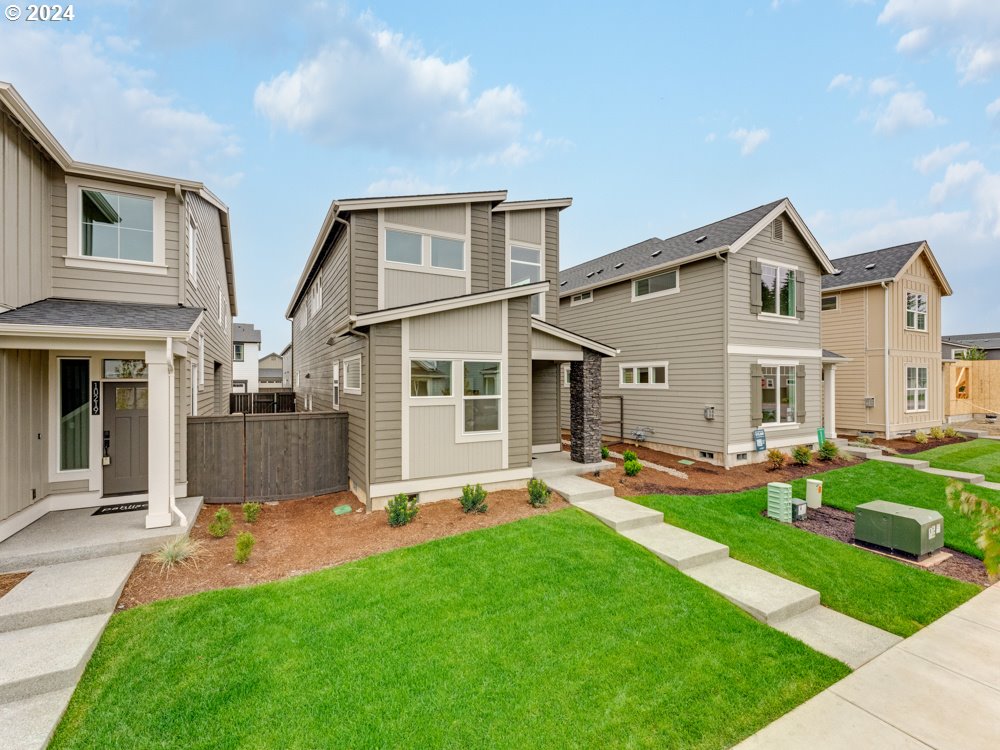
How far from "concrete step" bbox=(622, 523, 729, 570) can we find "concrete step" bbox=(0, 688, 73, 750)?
632 centimetres

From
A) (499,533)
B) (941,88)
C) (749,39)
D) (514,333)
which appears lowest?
(499,533)

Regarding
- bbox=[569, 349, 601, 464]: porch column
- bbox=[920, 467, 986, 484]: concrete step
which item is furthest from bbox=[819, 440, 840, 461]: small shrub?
bbox=[569, 349, 601, 464]: porch column

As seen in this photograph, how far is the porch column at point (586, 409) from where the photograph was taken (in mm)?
10109

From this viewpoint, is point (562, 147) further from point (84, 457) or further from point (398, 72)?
point (84, 457)

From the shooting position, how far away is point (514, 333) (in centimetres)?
855

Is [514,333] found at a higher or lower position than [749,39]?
lower

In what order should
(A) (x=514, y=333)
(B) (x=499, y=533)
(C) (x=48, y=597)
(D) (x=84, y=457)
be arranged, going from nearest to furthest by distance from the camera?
1. (C) (x=48, y=597)
2. (B) (x=499, y=533)
3. (D) (x=84, y=457)
4. (A) (x=514, y=333)

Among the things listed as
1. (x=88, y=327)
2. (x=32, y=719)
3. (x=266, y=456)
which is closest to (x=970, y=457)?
(x=266, y=456)

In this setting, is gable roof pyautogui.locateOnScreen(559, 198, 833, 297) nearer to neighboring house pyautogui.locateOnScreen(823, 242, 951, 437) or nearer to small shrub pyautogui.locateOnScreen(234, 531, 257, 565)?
neighboring house pyautogui.locateOnScreen(823, 242, 951, 437)

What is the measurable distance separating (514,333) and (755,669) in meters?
6.31

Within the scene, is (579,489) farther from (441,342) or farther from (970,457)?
(970,457)

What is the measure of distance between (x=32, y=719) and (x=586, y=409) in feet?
30.4

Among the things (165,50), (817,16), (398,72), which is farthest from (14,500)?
(817,16)

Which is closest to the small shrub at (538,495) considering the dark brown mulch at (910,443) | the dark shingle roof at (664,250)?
the dark shingle roof at (664,250)
